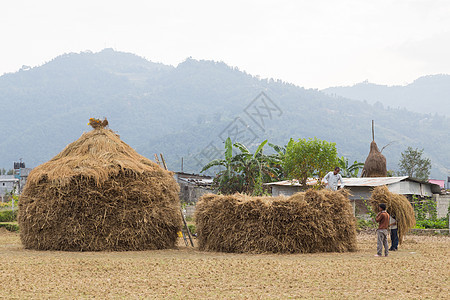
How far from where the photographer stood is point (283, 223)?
1395 cm

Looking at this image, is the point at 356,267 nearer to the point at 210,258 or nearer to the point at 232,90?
the point at 210,258

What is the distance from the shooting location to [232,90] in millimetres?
159625

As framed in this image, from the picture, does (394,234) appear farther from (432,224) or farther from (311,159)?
(311,159)

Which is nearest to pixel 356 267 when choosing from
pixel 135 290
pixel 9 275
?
pixel 135 290

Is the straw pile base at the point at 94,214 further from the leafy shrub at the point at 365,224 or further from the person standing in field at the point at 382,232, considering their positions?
the leafy shrub at the point at 365,224

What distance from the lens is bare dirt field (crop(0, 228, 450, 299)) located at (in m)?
8.16

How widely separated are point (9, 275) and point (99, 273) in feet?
5.11

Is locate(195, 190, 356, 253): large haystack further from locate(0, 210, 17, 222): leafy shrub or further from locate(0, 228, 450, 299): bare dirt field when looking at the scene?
locate(0, 210, 17, 222): leafy shrub

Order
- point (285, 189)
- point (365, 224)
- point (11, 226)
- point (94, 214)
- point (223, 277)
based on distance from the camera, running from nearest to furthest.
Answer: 1. point (223, 277)
2. point (94, 214)
3. point (365, 224)
4. point (11, 226)
5. point (285, 189)

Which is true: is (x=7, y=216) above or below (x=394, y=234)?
below

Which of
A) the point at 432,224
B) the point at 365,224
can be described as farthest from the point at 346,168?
the point at 432,224

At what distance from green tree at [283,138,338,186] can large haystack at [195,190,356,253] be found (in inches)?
451

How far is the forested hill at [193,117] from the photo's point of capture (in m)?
114

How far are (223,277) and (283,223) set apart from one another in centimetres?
462
